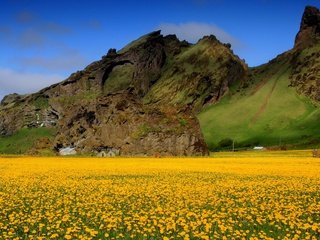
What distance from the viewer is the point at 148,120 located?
11525 centimetres

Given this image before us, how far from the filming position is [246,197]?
2486 cm

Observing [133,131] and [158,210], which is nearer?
[158,210]

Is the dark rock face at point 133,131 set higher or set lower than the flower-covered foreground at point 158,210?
higher

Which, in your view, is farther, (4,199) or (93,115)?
(93,115)

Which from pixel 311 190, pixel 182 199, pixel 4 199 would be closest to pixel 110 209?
pixel 182 199

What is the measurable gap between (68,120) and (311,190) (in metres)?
115

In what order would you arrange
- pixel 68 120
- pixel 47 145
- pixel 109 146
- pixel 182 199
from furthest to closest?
pixel 68 120
pixel 47 145
pixel 109 146
pixel 182 199

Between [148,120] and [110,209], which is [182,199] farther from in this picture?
[148,120]

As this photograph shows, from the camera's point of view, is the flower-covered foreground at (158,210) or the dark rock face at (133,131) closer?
the flower-covered foreground at (158,210)

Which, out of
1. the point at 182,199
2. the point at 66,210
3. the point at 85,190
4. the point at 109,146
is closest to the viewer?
the point at 66,210

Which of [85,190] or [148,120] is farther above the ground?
[148,120]

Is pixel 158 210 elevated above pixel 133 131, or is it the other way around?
pixel 133 131

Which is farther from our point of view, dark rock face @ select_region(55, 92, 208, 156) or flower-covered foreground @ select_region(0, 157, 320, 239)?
dark rock face @ select_region(55, 92, 208, 156)

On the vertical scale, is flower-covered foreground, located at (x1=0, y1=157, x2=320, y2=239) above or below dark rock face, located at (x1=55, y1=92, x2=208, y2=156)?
below
